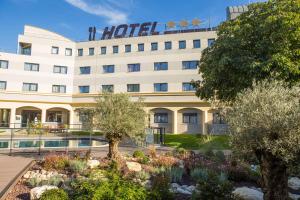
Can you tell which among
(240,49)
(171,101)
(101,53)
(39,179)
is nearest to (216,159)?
(240,49)

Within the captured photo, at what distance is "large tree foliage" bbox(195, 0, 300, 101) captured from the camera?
774 inches

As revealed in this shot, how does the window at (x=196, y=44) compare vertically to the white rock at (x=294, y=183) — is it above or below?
above

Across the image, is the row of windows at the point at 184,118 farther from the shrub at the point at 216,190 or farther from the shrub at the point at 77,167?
the shrub at the point at 216,190

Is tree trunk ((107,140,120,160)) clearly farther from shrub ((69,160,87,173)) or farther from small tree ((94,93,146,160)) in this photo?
shrub ((69,160,87,173))

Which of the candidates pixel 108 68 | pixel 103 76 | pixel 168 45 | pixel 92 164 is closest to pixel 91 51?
pixel 108 68

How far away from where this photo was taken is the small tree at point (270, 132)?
759 centimetres

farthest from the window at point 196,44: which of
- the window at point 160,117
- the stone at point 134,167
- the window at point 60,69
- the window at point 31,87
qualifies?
the stone at point 134,167

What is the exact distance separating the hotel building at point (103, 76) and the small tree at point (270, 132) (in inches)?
1315

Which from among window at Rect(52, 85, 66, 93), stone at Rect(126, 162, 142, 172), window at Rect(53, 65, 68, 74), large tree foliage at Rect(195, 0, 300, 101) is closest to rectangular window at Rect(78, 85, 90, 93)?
window at Rect(52, 85, 66, 93)

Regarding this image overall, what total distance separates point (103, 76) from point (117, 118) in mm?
34184

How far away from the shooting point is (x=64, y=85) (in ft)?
161

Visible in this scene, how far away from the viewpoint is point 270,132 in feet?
25.7

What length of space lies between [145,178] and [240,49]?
13.3 metres

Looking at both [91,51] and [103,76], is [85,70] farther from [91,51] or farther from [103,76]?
[103,76]
